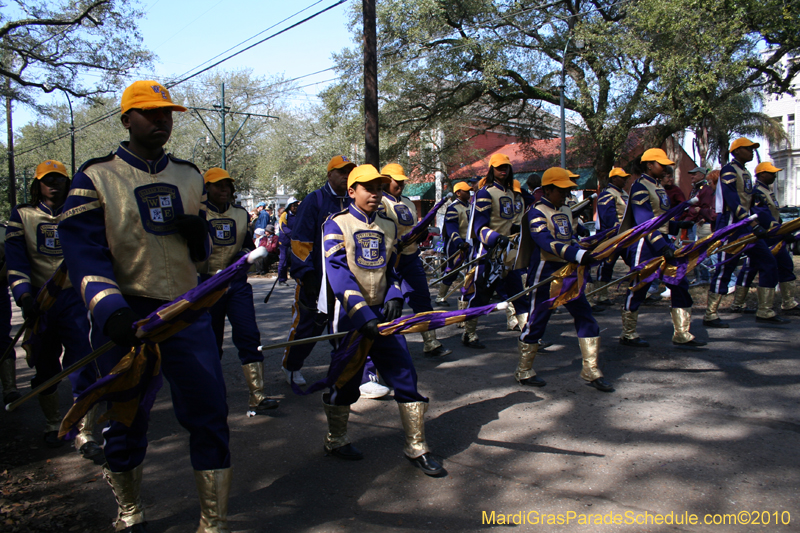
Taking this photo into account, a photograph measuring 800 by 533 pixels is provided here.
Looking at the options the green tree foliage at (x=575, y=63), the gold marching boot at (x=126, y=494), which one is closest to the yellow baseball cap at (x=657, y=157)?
the gold marching boot at (x=126, y=494)

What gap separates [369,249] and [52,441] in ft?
9.53

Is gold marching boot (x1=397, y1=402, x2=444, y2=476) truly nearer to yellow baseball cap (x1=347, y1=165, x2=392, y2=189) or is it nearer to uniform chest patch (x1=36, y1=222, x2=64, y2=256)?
yellow baseball cap (x1=347, y1=165, x2=392, y2=189)

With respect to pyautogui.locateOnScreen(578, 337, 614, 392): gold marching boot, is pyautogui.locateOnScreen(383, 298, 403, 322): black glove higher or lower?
higher

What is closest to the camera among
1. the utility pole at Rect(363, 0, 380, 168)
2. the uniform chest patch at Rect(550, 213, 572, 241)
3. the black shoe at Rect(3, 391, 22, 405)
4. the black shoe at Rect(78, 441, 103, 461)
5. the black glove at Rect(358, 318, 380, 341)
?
the black glove at Rect(358, 318, 380, 341)

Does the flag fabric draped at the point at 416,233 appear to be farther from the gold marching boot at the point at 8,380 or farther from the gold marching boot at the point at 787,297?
the gold marching boot at the point at 787,297

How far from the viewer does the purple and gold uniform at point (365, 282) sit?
3744mm

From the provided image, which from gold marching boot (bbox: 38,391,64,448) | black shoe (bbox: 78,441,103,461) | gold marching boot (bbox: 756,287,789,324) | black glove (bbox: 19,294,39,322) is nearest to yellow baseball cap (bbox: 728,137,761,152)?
gold marching boot (bbox: 756,287,789,324)

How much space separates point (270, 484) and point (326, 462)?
0.44 m

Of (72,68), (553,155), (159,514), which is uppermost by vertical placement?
(72,68)

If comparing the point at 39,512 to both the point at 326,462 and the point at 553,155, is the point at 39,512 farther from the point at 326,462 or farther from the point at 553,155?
the point at 553,155

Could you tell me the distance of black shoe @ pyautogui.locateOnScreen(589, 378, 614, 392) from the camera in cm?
510

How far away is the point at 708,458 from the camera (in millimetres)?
3693

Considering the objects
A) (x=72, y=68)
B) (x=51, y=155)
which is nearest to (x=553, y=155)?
(x=72, y=68)

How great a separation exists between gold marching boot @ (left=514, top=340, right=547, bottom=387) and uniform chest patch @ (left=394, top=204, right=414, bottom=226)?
226cm
